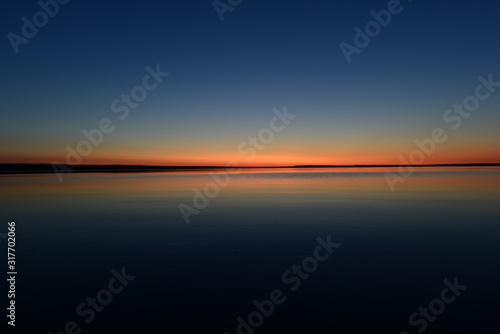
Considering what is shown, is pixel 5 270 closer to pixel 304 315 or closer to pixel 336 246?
pixel 304 315

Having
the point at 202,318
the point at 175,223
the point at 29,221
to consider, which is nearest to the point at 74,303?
the point at 202,318

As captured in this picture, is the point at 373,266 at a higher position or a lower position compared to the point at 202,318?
lower

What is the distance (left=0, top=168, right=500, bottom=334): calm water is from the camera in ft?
28.7

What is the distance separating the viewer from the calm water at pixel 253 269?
8.76 meters

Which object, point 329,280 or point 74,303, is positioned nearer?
point 74,303

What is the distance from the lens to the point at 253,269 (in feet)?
41.4

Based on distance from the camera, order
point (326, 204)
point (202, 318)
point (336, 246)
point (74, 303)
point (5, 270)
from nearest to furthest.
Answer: point (202, 318)
point (74, 303)
point (5, 270)
point (336, 246)
point (326, 204)

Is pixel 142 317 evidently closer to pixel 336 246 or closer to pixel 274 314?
pixel 274 314

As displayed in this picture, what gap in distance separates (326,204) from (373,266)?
17684 millimetres

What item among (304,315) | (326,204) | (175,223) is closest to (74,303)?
(304,315)

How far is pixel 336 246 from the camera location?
15.8 meters

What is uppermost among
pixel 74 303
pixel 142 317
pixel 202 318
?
pixel 74 303

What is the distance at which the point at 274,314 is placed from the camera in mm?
9102

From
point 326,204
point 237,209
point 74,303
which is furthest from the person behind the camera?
point 326,204
